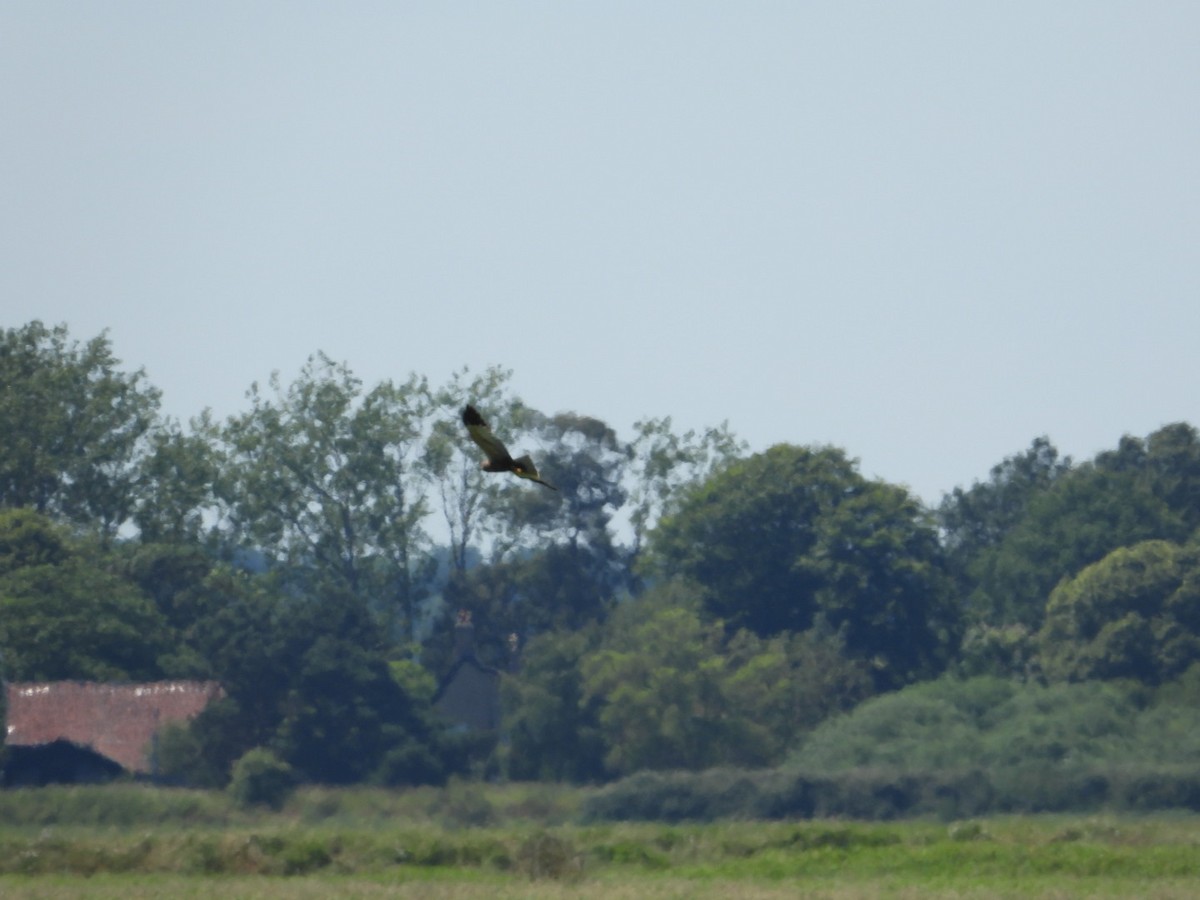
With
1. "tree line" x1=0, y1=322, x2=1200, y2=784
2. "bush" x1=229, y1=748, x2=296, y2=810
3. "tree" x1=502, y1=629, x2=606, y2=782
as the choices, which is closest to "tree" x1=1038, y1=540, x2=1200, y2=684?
"tree line" x1=0, y1=322, x2=1200, y2=784

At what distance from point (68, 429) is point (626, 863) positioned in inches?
1821

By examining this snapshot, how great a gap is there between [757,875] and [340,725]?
924 inches

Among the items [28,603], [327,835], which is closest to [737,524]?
[28,603]

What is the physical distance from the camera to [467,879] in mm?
29016

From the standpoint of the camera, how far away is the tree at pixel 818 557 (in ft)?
196

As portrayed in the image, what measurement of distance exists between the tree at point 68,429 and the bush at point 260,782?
28.4 m

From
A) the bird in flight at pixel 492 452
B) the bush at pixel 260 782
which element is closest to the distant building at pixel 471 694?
the bush at pixel 260 782

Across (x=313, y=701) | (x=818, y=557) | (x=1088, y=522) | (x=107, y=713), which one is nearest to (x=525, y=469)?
(x=313, y=701)

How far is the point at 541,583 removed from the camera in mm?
70750

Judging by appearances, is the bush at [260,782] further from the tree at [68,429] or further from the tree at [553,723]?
the tree at [68,429]

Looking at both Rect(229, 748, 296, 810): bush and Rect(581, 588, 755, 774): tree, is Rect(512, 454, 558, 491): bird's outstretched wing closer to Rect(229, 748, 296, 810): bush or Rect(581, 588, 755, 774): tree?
Rect(229, 748, 296, 810): bush

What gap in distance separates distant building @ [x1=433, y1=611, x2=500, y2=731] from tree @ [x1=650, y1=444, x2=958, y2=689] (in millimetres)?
6742

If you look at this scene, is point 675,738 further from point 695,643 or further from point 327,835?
point 327,835

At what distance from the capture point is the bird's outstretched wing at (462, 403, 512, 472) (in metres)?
12.5
